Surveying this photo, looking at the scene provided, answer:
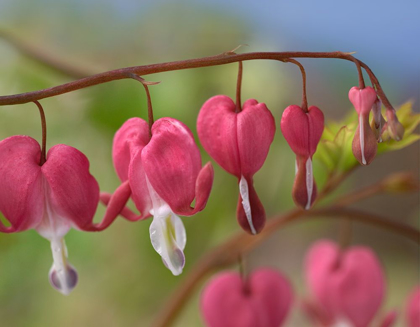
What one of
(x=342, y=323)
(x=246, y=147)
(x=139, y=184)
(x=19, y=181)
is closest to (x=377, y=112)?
(x=246, y=147)

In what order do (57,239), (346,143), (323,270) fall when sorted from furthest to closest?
(323,270) < (346,143) < (57,239)

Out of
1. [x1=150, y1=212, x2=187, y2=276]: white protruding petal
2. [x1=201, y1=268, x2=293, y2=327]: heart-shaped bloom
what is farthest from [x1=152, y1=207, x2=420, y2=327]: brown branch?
[x1=150, y1=212, x2=187, y2=276]: white protruding petal

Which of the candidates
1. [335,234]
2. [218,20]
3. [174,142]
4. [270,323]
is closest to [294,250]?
[335,234]

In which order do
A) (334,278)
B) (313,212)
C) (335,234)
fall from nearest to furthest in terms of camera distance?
(313,212) < (334,278) < (335,234)

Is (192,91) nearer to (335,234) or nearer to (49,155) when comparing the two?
(49,155)

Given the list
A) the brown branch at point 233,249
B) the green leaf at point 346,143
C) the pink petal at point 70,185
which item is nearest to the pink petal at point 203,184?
the pink petal at point 70,185

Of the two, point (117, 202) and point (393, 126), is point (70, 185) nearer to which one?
point (117, 202)
